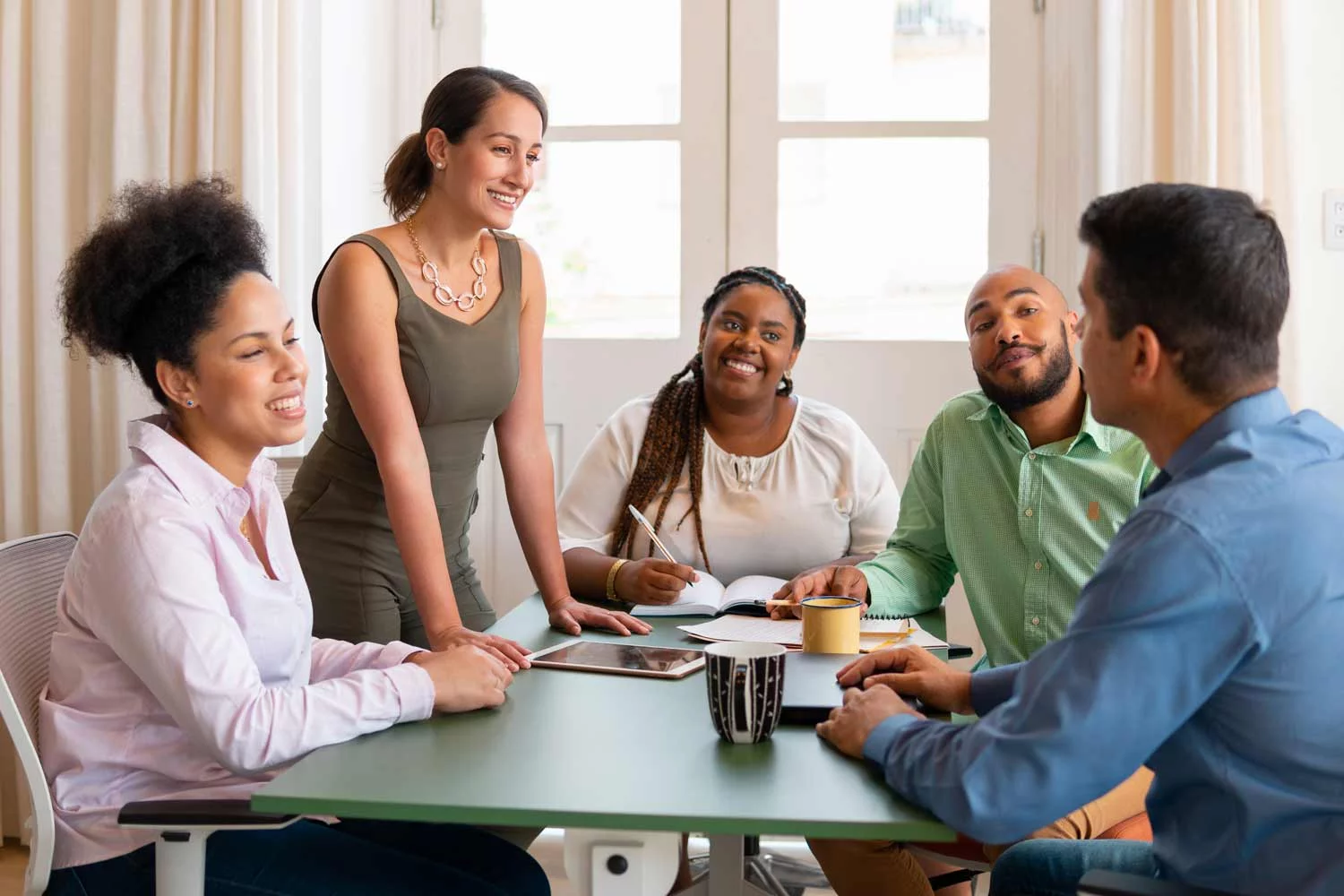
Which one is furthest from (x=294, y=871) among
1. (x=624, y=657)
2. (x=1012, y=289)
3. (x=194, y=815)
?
(x=1012, y=289)

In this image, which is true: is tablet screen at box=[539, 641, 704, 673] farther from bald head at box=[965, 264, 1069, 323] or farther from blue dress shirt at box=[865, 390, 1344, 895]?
bald head at box=[965, 264, 1069, 323]

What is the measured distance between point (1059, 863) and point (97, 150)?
268 cm

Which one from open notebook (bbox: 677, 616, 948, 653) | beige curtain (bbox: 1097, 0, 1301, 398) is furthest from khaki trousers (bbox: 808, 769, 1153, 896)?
beige curtain (bbox: 1097, 0, 1301, 398)

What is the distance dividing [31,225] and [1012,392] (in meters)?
2.34

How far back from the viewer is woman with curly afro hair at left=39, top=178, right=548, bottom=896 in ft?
4.49

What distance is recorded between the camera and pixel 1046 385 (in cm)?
210

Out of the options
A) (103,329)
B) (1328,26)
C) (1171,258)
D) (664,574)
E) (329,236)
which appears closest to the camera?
(1171,258)

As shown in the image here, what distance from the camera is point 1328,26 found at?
3043 millimetres

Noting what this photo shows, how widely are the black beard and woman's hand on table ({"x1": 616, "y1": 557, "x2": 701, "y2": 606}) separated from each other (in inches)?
22.3

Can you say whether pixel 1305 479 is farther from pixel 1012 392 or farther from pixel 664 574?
pixel 664 574

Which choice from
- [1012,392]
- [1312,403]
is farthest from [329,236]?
[1312,403]

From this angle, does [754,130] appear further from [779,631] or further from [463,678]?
[463,678]

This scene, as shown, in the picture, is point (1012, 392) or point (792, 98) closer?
point (1012, 392)

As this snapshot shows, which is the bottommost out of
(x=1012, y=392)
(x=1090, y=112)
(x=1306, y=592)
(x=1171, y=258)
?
(x=1306, y=592)
